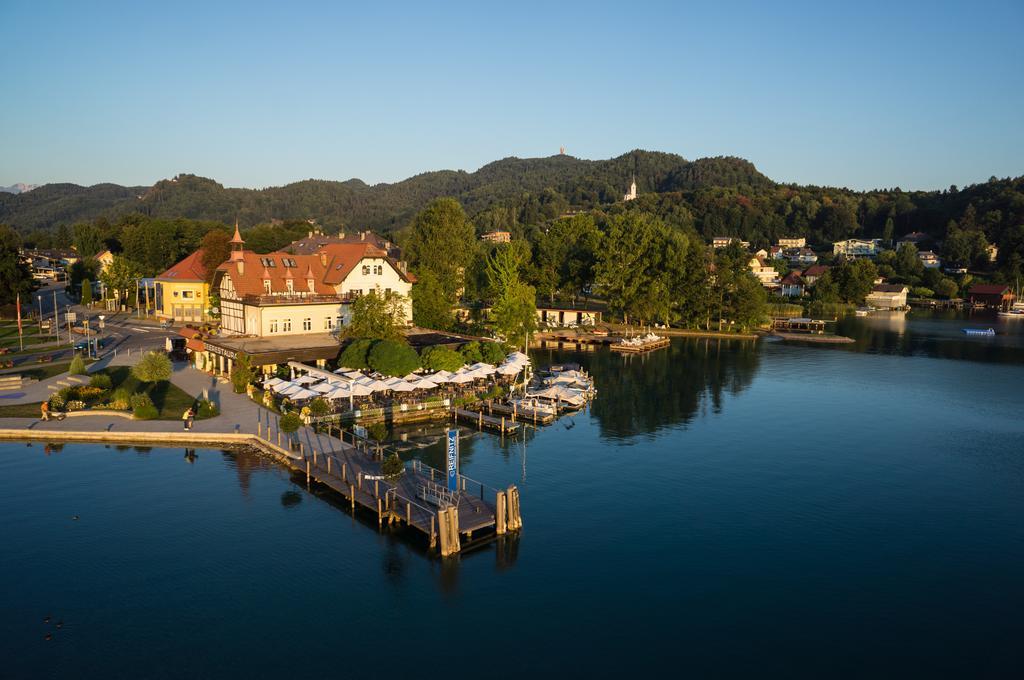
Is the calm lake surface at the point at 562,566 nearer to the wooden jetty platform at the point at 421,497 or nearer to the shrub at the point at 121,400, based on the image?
the wooden jetty platform at the point at 421,497

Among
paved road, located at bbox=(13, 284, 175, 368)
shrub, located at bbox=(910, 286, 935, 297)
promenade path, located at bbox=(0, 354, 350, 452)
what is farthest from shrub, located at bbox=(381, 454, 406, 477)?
shrub, located at bbox=(910, 286, 935, 297)

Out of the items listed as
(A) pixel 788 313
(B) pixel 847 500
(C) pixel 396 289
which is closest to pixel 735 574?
(B) pixel 847 500

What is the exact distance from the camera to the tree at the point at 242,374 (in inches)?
2212

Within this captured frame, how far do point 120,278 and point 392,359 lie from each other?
72.2 m

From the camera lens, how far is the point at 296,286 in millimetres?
71125

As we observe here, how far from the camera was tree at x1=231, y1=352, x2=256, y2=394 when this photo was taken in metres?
56.2

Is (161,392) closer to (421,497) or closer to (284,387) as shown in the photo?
(284,387)

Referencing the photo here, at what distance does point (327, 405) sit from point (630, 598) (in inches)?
1169

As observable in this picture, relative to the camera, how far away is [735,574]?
3091cm

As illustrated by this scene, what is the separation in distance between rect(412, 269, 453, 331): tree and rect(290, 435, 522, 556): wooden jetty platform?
1598 inches

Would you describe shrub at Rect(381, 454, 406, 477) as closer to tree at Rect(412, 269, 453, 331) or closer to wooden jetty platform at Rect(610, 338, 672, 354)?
tree at Rect(412, 269, 453, 331)

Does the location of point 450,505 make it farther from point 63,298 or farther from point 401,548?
point 63,298

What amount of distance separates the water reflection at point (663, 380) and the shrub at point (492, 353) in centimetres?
1005

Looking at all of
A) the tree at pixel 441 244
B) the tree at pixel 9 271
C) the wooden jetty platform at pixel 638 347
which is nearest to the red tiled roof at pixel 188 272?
the tree at pixel 9 271
